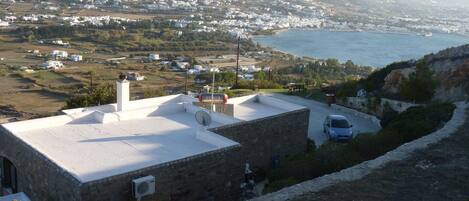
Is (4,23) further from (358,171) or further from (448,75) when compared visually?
(358,171)

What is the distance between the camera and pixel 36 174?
28.9 feet

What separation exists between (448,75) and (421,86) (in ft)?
8.63

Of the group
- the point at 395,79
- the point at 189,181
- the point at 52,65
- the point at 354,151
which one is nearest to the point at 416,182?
the point at 354,151

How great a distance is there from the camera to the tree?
1770 cm

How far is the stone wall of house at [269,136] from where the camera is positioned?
1106 centimetres

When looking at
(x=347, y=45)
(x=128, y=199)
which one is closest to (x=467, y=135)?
(x=128, y=199)

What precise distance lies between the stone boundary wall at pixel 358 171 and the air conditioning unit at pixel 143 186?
5.84 ft

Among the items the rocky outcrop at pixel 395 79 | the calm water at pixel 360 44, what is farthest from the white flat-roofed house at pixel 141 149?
the calm water at pixel 360 44

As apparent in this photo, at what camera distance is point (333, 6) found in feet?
534

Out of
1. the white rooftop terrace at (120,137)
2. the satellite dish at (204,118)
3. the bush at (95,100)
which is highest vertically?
the satellite dish at (204,118)

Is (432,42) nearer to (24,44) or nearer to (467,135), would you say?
(24,44)

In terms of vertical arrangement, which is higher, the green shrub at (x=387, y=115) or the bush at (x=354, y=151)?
the bush at (x=354, y=151)

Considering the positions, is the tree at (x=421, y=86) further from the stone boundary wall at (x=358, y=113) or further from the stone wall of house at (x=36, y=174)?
the stone wall of house at (x=36, y=174)

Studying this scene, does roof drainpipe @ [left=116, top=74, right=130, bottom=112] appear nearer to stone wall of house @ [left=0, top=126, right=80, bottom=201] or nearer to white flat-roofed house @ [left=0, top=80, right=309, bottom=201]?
white flat-roofed house @ [left=0, top=80, right=309, bottom=201]
